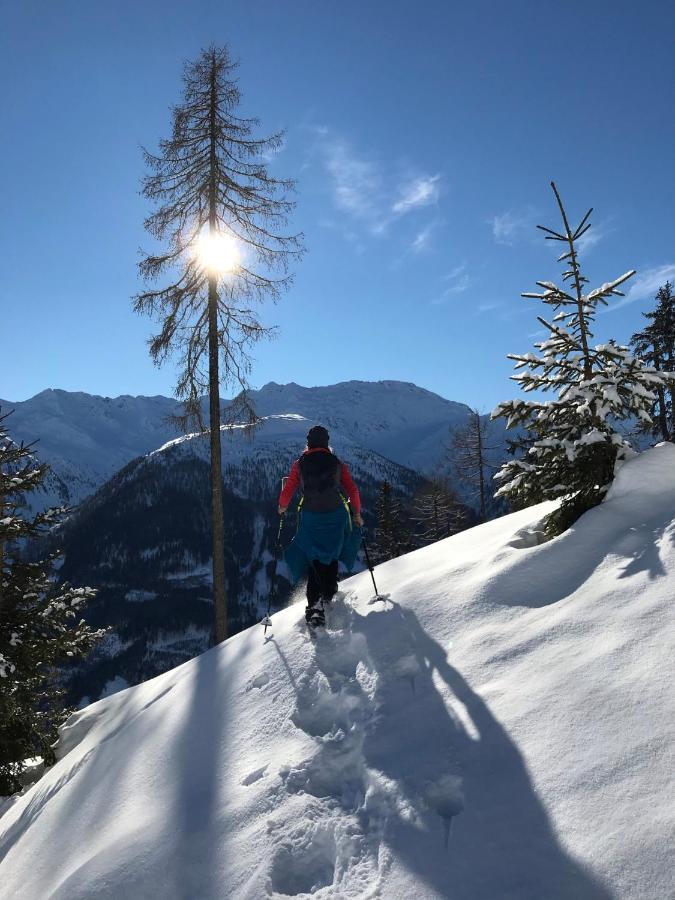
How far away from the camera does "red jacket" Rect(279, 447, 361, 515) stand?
6230 mm

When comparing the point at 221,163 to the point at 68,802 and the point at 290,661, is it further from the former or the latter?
the point at 68,802

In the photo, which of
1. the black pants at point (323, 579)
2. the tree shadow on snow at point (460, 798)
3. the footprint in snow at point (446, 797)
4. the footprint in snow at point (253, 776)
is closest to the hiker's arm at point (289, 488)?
the black pants at point (323, 579)

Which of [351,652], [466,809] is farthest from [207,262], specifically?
[466,809]

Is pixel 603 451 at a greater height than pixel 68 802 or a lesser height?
greater

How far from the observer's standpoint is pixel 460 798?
9.54ft

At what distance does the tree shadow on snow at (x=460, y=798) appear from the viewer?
7.69 ft

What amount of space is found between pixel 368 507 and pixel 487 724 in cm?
15600

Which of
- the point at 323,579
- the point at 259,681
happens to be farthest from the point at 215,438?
the point at 259,681

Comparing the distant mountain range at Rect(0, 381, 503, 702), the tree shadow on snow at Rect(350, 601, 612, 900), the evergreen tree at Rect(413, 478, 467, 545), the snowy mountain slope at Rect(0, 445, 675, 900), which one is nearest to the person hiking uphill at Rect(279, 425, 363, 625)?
the snowy mountain slope at Rect(0, 445, 675, 900)

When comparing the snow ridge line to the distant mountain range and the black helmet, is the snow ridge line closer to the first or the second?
the black helmet

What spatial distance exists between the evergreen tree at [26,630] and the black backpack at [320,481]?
21.0 ft

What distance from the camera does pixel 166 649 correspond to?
107m

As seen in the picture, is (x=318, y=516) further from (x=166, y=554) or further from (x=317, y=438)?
(x=166, y=554)

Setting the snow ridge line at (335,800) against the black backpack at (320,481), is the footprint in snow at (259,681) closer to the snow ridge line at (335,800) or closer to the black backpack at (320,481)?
the snow ridge line at (335,800)
